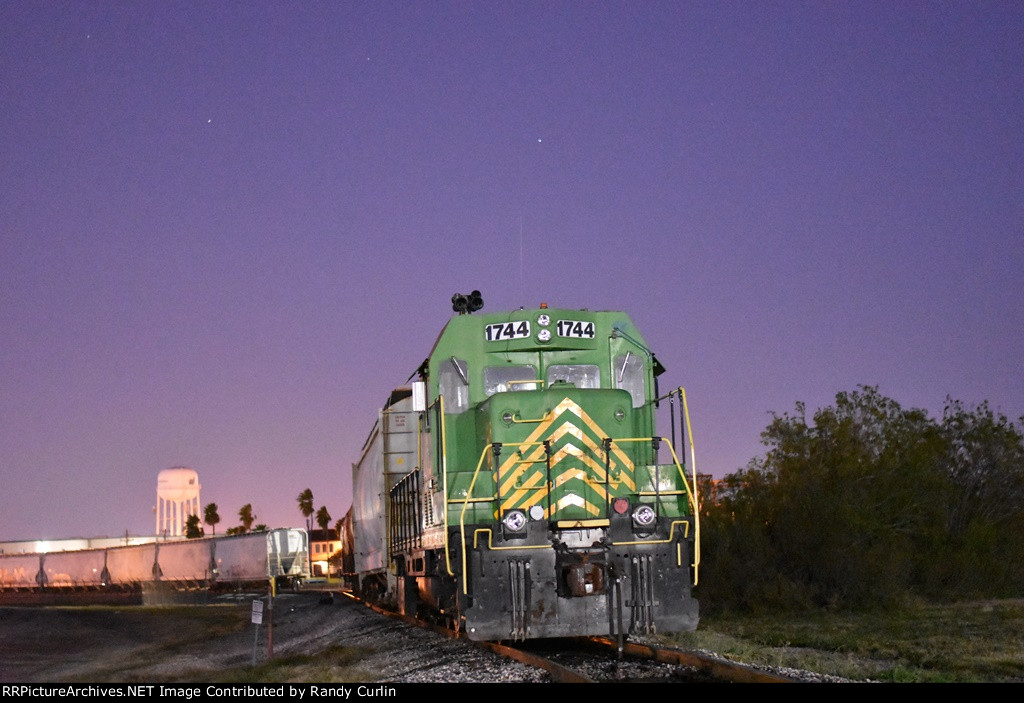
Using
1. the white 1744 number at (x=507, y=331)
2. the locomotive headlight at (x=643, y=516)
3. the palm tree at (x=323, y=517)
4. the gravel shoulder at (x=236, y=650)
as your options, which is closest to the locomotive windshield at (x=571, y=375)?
the white 1744 number at (x=507, y=331)

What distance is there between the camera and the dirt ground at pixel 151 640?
15227 mm

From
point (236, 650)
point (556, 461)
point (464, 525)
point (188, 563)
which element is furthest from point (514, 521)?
point (188, 563)

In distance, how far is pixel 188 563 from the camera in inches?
1905

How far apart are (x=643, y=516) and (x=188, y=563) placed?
1603 inches

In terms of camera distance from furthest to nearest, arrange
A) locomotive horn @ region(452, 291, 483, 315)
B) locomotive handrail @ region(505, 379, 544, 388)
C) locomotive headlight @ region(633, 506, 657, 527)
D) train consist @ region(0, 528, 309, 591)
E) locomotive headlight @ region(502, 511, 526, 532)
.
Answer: train consist @ region(0, 528, 309, 591) < locomotive horn @ region(452, 291, 483, 315) < locomotive handrail @ region(505, 379, 544, 388) < locomotive headlight @ region(633, 506, 657, 527) < locomotive headlight @ region(502, 511, 526, 532)

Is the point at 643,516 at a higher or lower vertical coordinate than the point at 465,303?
lower

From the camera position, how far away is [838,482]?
28391mm

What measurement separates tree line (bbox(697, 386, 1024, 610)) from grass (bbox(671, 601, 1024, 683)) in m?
1.56

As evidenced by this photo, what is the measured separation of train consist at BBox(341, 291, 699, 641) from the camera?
11742mm

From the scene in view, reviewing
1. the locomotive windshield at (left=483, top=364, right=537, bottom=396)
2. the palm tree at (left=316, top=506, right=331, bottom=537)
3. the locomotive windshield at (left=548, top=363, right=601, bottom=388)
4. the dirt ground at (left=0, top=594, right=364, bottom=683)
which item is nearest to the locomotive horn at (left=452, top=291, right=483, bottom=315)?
the locomotive windshield at (left=483, top=364, right=537, bottom=396)

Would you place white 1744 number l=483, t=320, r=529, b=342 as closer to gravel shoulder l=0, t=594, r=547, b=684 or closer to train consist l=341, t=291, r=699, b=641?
train consist l=341, t=291, r=699, b=641

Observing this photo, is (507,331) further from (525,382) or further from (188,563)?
(188,563)

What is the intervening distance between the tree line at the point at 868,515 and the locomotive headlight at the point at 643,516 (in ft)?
36.4

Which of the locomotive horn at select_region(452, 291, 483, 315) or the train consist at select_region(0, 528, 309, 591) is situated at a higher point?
the locomotive horn at select_region(452, 291, 483, 315)
